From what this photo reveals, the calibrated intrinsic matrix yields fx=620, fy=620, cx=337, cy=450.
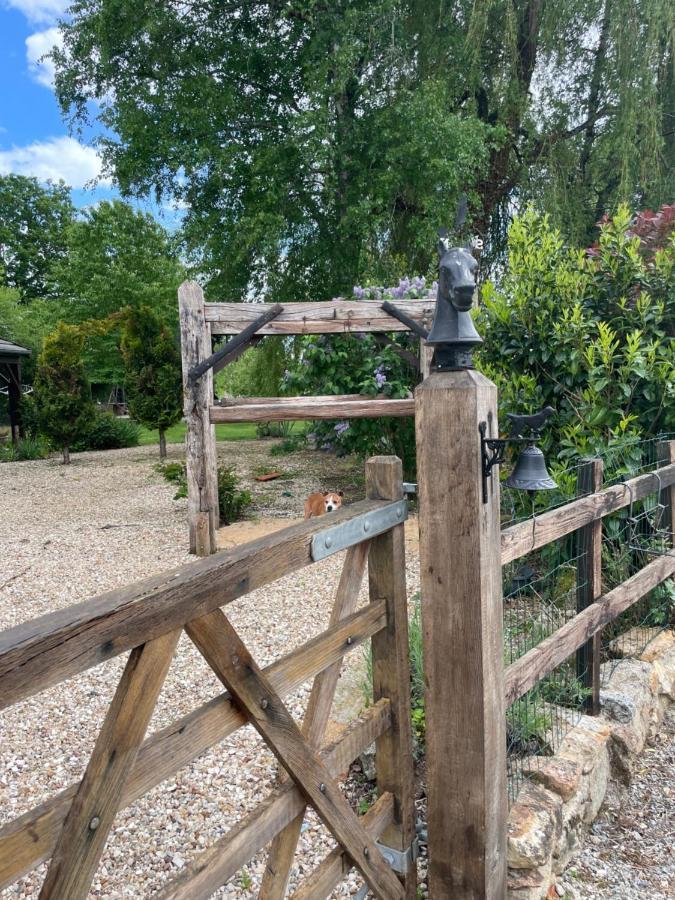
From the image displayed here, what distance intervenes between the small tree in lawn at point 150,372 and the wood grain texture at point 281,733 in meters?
10.1

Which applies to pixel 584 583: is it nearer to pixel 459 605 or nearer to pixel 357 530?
pixel 459 605

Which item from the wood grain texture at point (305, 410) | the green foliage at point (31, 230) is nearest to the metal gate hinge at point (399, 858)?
the wood grain texture at point (305, 410)

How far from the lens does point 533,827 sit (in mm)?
1992

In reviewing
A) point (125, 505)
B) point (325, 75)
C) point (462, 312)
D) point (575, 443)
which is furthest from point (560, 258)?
point (325, 75)

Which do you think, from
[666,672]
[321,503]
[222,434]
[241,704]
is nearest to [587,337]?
[666,672]

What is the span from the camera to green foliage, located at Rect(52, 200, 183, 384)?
19.0 metres

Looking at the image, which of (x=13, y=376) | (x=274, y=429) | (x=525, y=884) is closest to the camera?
(x=525, y=884)

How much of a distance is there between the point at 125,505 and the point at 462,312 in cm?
692

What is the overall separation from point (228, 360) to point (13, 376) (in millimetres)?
10675

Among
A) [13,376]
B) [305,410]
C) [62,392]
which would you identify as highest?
[13,376]

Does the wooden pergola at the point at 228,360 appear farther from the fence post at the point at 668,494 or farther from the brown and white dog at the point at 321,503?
the fence post at the point at 668,494

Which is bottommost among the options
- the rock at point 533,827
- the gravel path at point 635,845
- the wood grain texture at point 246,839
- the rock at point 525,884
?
the gravel path at point 635,845

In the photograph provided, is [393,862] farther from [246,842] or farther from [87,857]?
[87,857]

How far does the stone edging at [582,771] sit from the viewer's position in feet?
6.36
